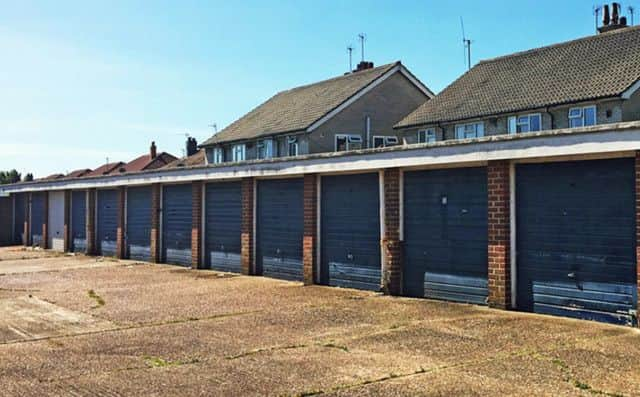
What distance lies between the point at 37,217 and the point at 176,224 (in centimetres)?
1457

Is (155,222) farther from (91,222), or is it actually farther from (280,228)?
(280,228)

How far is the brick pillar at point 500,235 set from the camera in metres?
11.8

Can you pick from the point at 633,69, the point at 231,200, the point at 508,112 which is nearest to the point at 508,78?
the point at 508,112

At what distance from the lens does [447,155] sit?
41.5 feet

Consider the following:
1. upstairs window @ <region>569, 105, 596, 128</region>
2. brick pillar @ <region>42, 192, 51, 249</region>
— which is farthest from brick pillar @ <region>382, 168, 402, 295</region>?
brick pillar @ <region>42, 192, 51, 249</region>

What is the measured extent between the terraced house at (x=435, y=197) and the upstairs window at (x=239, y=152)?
2494mm

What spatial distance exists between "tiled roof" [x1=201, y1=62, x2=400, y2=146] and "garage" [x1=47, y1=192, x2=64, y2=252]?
958cm

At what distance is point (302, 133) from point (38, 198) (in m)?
14.0

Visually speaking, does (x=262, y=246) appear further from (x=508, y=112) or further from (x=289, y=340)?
(x=508, y=112)

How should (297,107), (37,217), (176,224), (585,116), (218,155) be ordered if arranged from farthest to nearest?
1. (218,155)
2. (297,107)
3. (37,217)
4. (585,116)
5. (176,224)

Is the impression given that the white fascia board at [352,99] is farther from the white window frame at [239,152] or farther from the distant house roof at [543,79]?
the white window frame at [239,152]

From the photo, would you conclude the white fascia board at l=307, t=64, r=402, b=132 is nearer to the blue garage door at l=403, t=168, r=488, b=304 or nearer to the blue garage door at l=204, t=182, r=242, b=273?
Result: the blue garage door at l=204, t=182, r=242, b=273

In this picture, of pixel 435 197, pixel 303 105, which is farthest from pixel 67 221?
pixel 435 197

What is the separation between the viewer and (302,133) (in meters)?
30.7
